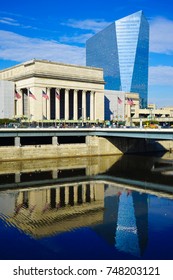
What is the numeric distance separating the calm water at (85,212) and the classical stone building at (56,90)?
5113 centimetres

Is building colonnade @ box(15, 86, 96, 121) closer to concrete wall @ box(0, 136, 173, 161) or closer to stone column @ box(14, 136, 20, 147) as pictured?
concrete wall @ box(0, 136, 173, 161)

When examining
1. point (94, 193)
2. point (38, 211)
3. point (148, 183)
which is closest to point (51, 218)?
point (38, 211)

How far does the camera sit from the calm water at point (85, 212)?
27578 millimetres

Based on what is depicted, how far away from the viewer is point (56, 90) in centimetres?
11950

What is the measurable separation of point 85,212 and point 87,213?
489mm

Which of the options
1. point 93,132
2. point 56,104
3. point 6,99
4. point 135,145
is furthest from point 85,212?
point 6,99

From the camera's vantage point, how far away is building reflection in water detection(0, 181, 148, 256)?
31.0m

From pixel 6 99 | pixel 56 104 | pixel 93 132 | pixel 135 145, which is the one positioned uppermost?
pixel 6 99

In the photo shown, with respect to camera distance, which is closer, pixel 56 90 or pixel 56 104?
pixel 56 90

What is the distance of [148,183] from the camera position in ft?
178

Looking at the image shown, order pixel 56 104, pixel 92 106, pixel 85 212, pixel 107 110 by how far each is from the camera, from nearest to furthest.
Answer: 1. pixel 85 212
2. pixel 56 104
3. pixel 92 106
4. pixel 107 110

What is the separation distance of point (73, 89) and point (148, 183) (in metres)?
76.3

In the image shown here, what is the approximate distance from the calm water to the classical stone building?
51.1 metres

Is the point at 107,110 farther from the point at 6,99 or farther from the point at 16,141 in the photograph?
the point at 16,141
